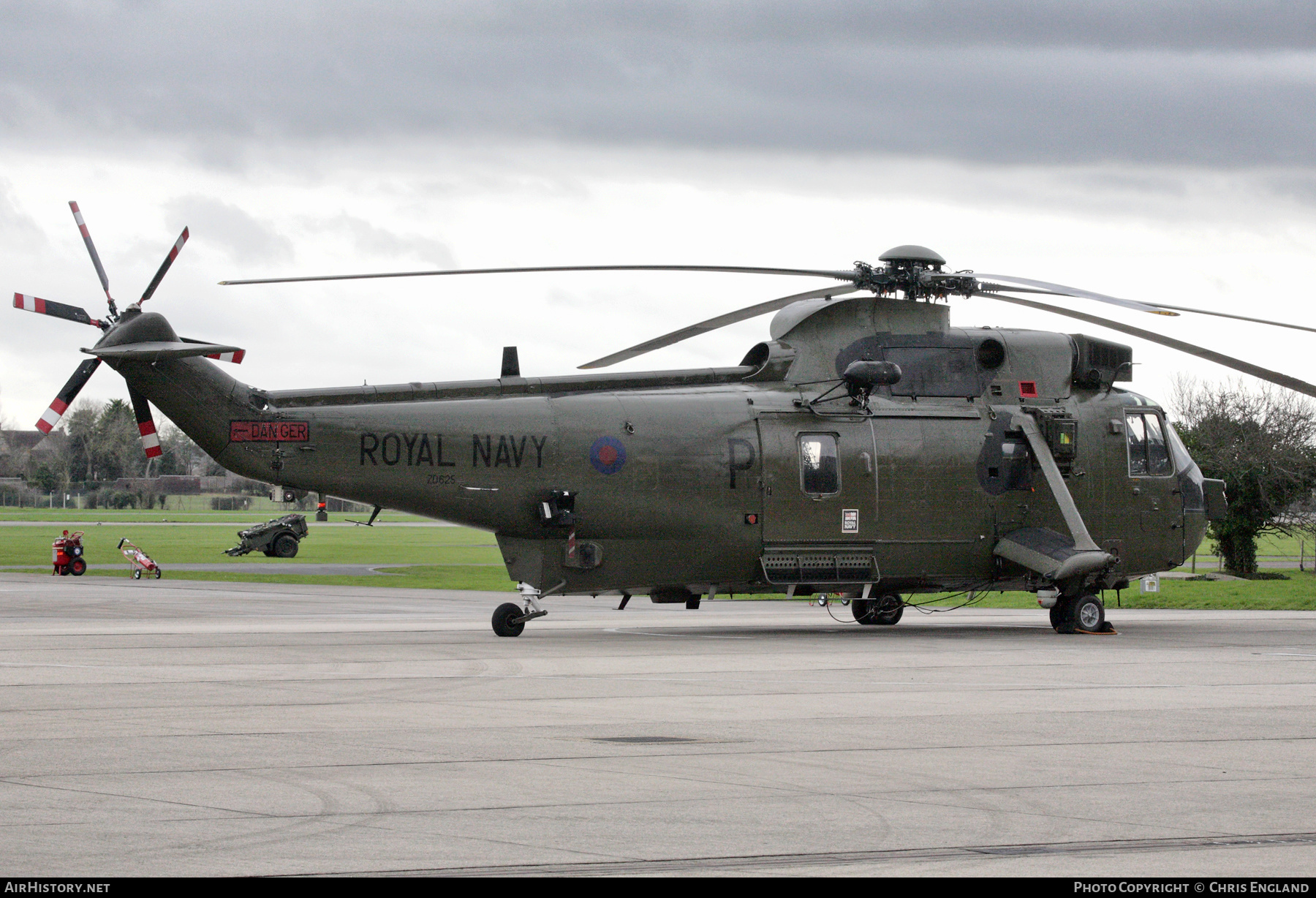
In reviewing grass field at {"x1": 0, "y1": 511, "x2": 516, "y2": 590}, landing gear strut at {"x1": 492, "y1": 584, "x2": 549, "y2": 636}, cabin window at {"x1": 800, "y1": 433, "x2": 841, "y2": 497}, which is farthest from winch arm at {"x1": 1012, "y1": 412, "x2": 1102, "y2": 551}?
grass field at {"x1": 0, "y1": 511, "x2": 516, "y2": 590}

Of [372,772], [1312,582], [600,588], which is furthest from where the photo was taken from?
[1312,582]

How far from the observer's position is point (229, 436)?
21.0 meters

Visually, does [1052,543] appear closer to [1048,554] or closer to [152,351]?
[1048,554]

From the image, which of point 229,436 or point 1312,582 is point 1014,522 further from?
point 1312,582

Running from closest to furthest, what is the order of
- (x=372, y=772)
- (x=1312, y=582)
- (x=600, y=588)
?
(x=372, y=772), (x=600, y=588), (x=1312, y=582)

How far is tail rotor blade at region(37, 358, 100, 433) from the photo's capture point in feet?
64.7

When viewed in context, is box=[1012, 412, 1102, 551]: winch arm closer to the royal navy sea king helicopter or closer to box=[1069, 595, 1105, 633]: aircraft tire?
the royal navy sea king helicopter

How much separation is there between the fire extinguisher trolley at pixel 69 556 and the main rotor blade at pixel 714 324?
25719 millimetres

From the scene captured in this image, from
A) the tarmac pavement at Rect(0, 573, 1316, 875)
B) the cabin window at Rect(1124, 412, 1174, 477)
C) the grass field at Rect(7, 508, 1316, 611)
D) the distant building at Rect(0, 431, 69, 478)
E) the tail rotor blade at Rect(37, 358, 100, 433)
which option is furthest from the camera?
the distant building at Rect(0, 431, 69, 478)

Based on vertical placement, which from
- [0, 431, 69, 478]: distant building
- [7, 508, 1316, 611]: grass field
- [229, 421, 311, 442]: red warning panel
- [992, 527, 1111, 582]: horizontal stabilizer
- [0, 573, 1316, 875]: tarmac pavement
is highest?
[0, 431, 69, 478]: distant building

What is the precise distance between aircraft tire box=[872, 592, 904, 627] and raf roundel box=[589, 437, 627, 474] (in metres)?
5.83

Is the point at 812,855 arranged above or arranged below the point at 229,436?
below

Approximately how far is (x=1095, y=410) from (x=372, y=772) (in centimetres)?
1808

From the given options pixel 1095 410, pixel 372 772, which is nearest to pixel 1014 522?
pixel 1095 410
